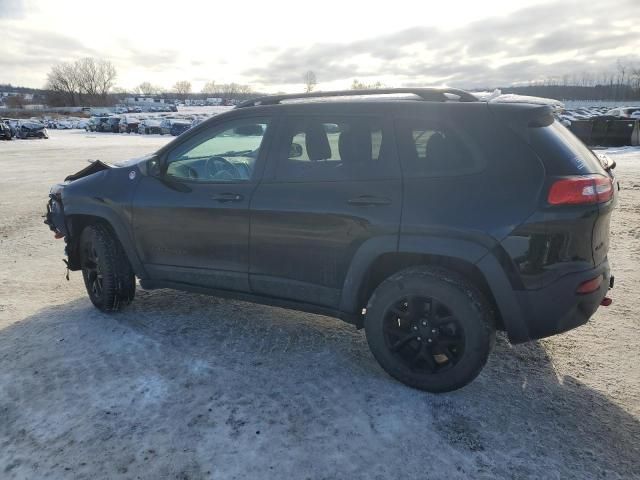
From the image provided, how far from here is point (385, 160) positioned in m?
3.02

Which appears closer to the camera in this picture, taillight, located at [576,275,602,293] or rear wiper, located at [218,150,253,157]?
taillight, located at [576,275,602,293]

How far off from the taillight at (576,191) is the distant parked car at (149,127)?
4051 centimetres

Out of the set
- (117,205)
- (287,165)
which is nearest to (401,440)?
(287,165)

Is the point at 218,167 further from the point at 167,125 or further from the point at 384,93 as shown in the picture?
the point at 167,125

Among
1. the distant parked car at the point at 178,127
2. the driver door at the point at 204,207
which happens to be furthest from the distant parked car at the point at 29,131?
the driver door at the point at 204,207

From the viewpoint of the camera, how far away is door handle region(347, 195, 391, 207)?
2938 mm

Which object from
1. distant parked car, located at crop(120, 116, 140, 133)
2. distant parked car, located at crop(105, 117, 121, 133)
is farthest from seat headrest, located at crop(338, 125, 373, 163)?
distant parked car, located at crop(105, 117, 121, 133)

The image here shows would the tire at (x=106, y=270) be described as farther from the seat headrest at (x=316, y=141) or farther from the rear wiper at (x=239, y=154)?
the seat headrest at (x=316, y=141)

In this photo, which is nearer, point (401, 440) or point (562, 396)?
point (401, 440)

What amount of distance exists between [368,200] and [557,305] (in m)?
1.23

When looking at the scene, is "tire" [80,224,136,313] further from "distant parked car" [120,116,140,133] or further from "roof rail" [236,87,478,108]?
"distant parked car" [120,116,140,133]

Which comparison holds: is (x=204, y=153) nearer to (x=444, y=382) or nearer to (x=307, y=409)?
(x=307, y=409)

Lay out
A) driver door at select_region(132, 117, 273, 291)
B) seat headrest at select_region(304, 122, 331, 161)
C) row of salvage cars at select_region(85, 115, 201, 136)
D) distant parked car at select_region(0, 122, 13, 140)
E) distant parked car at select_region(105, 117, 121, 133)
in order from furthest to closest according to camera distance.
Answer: distant parked car at select_region(105, 117, 121, 133) < row of salvage cars at select_region(85, 115, 201, 136) < distant parked car at select_region(0, 122, 13, 140) < driver door at select_region(132, 117, 273, 291) < seat headrest at select_region(304, 122, 331, 161)

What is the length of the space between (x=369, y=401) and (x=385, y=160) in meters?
1.49
